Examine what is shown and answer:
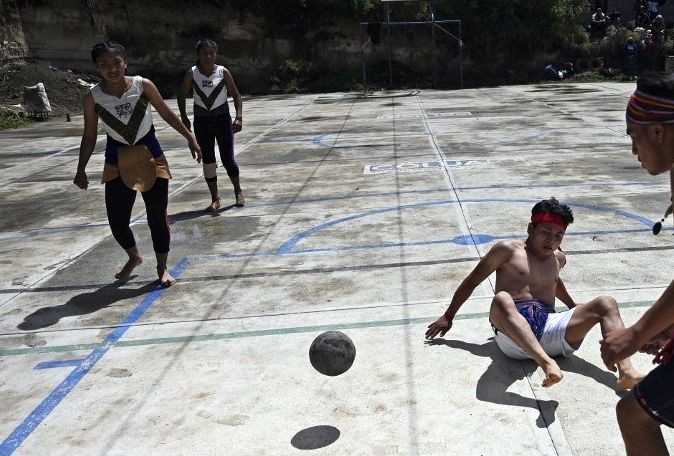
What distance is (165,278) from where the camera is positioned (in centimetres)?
595

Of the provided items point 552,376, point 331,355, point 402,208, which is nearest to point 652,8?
point 402,208

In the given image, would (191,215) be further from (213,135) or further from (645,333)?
(645,333)

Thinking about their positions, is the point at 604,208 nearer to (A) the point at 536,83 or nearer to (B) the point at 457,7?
(A) the point at 536,83

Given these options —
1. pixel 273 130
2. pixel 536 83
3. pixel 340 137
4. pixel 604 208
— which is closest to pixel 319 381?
pixel 604 208

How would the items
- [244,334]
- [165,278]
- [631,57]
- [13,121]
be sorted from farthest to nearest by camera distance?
[631,57] → [13,121] → [165,278] → [244,334]

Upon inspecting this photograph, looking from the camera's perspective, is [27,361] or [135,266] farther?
[135,266]

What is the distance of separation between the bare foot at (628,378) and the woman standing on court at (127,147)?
11.8 feet

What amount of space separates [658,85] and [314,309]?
327 cm

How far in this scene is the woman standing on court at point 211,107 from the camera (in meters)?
8.28

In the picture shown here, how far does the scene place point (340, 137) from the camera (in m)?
14.5

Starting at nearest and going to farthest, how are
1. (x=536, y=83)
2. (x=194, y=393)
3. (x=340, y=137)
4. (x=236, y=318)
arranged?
(x=194, y=393)
(x=236, y=318)
(x=340, y=137)
(x=536, y=83)

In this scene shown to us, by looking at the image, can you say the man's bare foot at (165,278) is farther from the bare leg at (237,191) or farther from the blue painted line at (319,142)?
the blue painted line at (319,142)

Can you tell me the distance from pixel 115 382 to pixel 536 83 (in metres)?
26.2

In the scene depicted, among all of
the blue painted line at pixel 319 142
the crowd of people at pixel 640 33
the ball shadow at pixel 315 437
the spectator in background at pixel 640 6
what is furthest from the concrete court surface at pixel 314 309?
the spectator in background at pixel 640 6
